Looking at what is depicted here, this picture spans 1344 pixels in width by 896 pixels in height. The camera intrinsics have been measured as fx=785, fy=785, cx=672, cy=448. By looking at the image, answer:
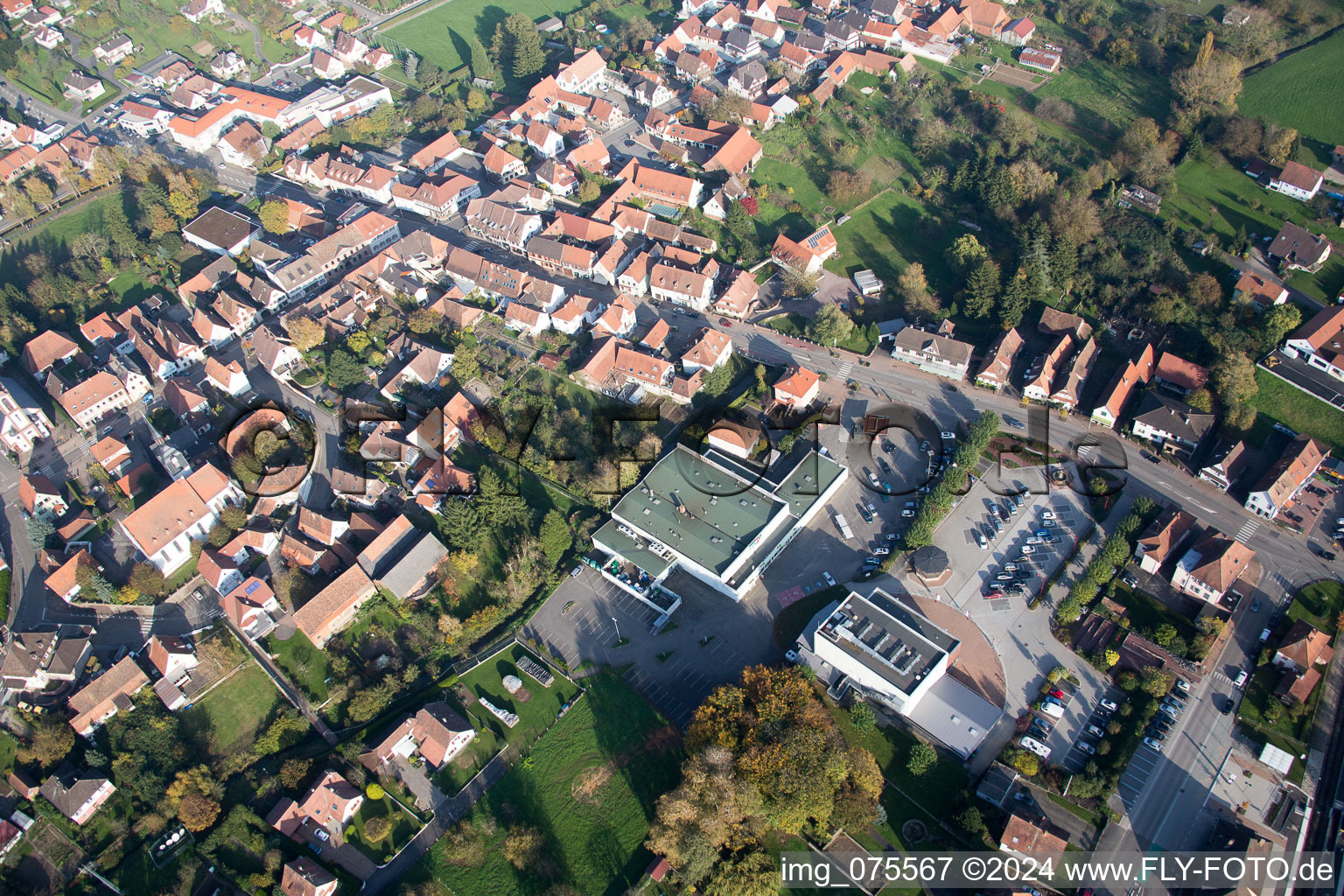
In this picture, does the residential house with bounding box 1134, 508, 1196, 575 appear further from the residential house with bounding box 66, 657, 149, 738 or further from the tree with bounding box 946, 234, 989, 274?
the residential house with bounding box 66, 657, 149, 738

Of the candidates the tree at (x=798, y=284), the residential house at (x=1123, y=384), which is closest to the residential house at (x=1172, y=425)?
the residential house at (x=1123, y=384)

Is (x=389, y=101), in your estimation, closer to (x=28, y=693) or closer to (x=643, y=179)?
(x=643, y=179)

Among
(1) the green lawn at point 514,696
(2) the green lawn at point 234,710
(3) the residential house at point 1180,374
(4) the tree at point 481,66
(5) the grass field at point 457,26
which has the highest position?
(5) the grass field at point 457,26

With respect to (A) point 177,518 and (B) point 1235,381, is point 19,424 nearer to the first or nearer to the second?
(A) point 177,518

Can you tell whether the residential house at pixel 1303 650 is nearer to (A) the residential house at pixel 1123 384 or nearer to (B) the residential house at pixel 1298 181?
(A) the residential house at pixel 1123 384

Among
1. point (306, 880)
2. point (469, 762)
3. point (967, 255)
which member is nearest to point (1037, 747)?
point (469, 762)

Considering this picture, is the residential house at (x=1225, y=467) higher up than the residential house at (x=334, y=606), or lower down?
higher up
